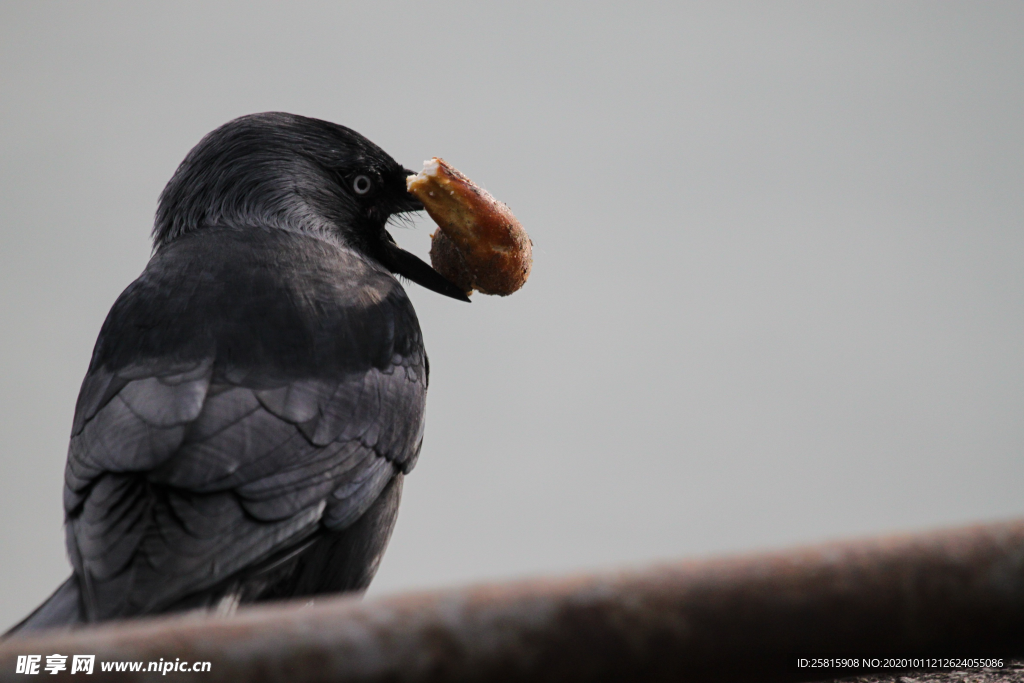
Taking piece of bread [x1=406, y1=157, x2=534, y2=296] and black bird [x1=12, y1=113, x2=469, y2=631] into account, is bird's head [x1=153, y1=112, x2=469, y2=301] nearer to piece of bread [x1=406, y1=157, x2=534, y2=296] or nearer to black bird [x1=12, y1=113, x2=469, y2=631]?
black bird [x1=12, y1=113, x2=469, y2=631]

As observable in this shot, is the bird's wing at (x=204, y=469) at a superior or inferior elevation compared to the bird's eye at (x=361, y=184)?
inferior

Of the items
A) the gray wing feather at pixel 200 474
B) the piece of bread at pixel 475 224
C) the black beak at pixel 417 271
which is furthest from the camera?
the black beak at pixel 417 271

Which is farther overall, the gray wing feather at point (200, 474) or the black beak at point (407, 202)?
the black beak at point (407, 202)

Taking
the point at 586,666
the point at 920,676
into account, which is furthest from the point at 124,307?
the point at 920,676

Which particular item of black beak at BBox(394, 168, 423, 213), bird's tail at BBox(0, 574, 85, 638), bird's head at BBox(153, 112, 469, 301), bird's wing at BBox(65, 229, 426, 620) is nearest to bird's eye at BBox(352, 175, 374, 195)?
bird's head at BBox(153, 112, 469, 301)

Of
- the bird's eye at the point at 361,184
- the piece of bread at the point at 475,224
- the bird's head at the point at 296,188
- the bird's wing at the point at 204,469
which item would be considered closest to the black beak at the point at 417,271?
the bird's head at the point at 296,188

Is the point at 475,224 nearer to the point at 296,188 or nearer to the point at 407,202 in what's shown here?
the point at 407,202

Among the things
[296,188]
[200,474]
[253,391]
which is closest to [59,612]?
[200,474]

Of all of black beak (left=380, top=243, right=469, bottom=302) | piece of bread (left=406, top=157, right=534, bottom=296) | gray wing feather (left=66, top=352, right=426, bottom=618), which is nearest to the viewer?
gray wing feather (left=66, top=352, right=426, bottom=618)

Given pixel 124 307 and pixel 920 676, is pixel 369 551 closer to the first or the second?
pixel 124 307

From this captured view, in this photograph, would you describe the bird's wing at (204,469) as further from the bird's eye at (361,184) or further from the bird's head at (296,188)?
the bird's eye at (361,184)
